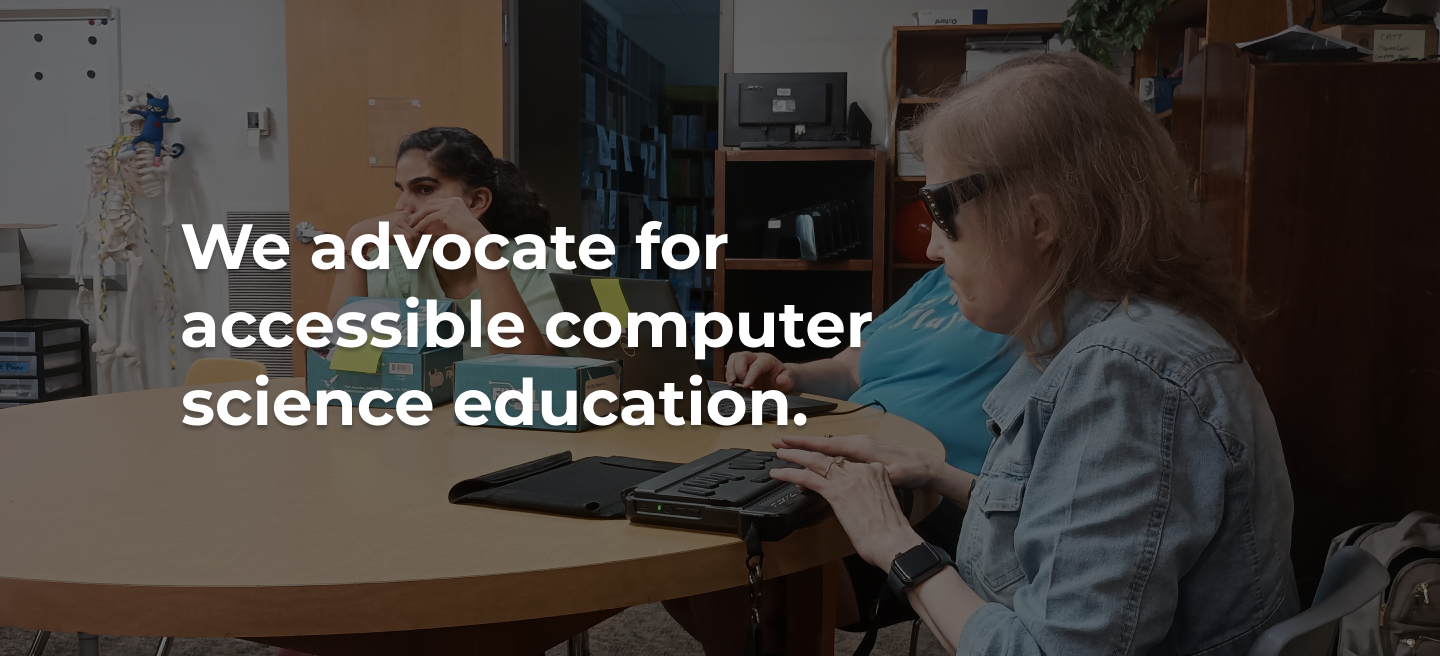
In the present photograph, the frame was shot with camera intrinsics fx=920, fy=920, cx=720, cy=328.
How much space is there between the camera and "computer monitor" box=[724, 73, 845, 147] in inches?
139

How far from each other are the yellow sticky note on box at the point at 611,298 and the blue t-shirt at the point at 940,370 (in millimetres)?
527

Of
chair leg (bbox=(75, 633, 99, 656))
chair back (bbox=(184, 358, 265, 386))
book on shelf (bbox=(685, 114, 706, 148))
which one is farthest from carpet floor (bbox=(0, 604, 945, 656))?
book on shelf (bbox=(685, 114, 706, 148))

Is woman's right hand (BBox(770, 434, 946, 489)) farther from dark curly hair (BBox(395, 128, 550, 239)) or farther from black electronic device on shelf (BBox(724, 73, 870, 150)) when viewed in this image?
black electronic device on shelf (BBox(724, 73, 870, 150))

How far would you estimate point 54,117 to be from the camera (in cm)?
452

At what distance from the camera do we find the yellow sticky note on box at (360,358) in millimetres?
1527

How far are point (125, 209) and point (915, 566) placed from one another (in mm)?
4620

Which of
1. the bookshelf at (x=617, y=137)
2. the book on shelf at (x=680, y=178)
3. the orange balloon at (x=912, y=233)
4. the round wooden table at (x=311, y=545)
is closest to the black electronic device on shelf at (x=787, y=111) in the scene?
the orange balloon at (x=912, y=233)

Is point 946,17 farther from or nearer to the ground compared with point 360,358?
farther from the ground

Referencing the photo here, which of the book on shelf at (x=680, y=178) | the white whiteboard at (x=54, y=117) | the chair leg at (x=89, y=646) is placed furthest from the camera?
the book on shelf at (x=680, y=178)

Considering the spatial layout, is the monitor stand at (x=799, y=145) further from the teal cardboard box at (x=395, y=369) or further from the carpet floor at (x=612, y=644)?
the teal cardboard box at (x=395, y=369)

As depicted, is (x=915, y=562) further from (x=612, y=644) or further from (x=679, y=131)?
(x=679, y=131)

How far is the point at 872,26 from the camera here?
3.94m

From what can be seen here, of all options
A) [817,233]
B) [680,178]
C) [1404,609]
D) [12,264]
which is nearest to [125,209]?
[12,264]

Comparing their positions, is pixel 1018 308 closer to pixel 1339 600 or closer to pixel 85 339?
pixel 1339 600
